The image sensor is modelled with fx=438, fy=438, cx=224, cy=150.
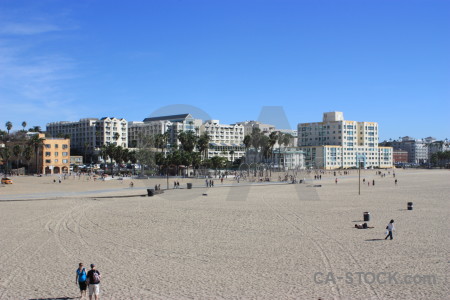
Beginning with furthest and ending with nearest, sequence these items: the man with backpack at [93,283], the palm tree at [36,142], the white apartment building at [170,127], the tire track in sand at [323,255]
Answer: the white apartment building at [170,127] → the palm tree at [36,142] → the tire track in sand at [323,255] → the man with backpack at [93,283]

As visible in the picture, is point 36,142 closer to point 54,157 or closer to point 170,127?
point 54,157

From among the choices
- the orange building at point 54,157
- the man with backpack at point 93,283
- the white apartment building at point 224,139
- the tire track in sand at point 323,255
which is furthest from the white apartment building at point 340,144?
the man with backpack at point 93,283

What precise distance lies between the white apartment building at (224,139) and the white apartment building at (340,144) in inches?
875

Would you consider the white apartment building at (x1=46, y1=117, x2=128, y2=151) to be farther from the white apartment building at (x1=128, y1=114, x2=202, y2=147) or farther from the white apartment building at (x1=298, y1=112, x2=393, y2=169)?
the white apartment building at (x1=298, y1=112, x2=393, y2=169)

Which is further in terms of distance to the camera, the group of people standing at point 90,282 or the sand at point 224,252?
the sand at point 224,252

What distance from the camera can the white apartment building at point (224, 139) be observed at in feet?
466

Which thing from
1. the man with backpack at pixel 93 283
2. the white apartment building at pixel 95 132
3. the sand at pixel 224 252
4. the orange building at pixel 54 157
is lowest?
the sand at pixel 224 252

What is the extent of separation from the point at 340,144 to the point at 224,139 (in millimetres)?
40627

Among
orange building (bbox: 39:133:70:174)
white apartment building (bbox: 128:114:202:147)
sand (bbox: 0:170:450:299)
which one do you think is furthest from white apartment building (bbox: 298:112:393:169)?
sand (bbox: 0:170:450:299)

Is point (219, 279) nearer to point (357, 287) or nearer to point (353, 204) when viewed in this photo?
point (357, 287)

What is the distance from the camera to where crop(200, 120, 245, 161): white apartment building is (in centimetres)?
14212

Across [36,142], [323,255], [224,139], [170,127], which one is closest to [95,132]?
[170,127]

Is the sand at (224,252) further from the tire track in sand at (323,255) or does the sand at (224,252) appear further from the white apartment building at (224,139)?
the white apartment building at (224,139)

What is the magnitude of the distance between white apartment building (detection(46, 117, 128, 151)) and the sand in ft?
360
